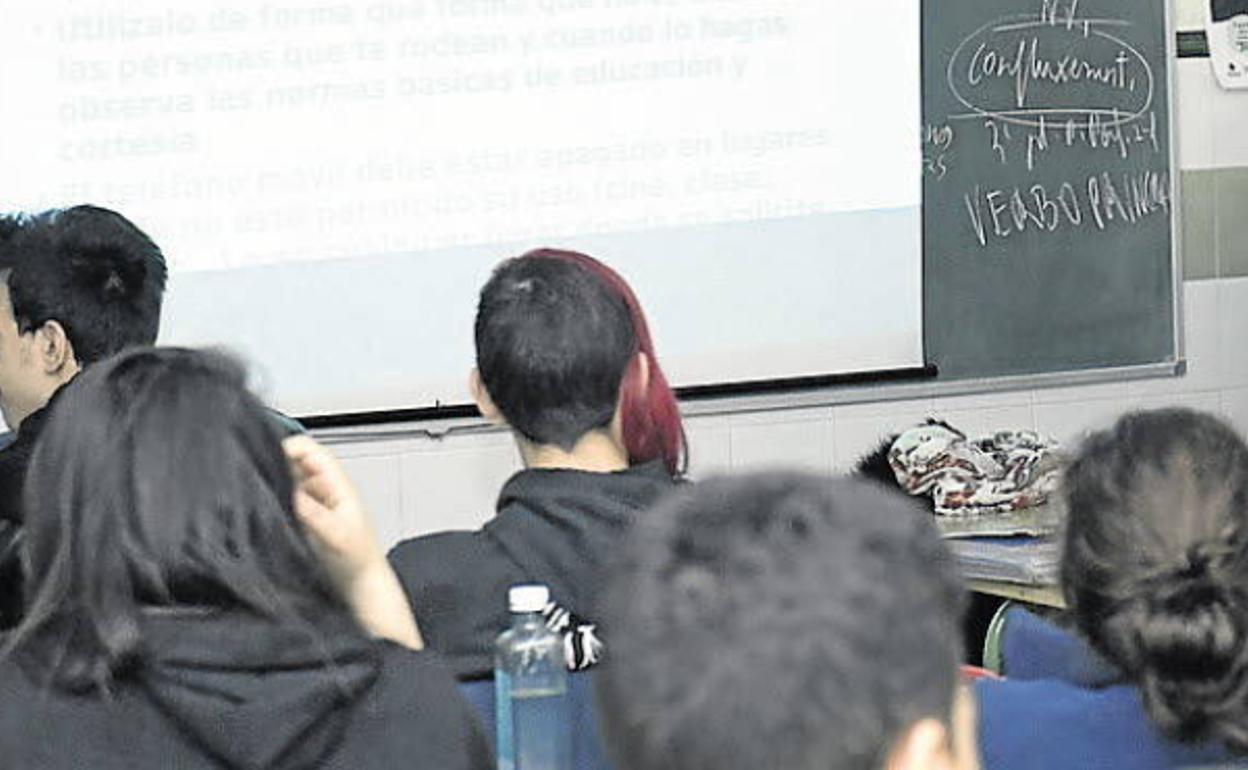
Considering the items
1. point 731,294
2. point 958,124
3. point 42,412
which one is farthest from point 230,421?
point 958,124

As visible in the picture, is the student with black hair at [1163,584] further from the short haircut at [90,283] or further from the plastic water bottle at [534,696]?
the short haircut at [90,283]

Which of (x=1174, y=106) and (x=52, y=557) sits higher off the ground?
(x=1174, y=106)

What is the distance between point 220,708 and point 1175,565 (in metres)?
0.86

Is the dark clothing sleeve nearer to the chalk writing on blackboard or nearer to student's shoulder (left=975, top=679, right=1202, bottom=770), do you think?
student's shoulder (left=975, top=679, right=1202, bottom=770)

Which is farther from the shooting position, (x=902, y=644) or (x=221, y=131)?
(x=221, y=131)

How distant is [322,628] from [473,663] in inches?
26.1

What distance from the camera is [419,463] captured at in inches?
169

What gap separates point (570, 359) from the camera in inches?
99.4

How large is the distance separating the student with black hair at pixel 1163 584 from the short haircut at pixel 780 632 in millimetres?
861

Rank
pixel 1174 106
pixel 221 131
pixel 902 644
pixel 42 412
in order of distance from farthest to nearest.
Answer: pixel 1174 106 → pixel 221 131 → pixel 42 412 → pixel 902 644

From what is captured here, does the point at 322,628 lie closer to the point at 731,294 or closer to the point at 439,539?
the point at 439,539

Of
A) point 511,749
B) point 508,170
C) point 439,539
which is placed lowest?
point 511,749

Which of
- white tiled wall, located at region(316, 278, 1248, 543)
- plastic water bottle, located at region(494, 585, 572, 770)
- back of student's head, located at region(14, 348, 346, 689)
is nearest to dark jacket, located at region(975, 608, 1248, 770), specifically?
plastic water bottle, located at region(494, 585, 572, 770)

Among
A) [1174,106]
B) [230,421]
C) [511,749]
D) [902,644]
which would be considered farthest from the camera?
[1174,106]
